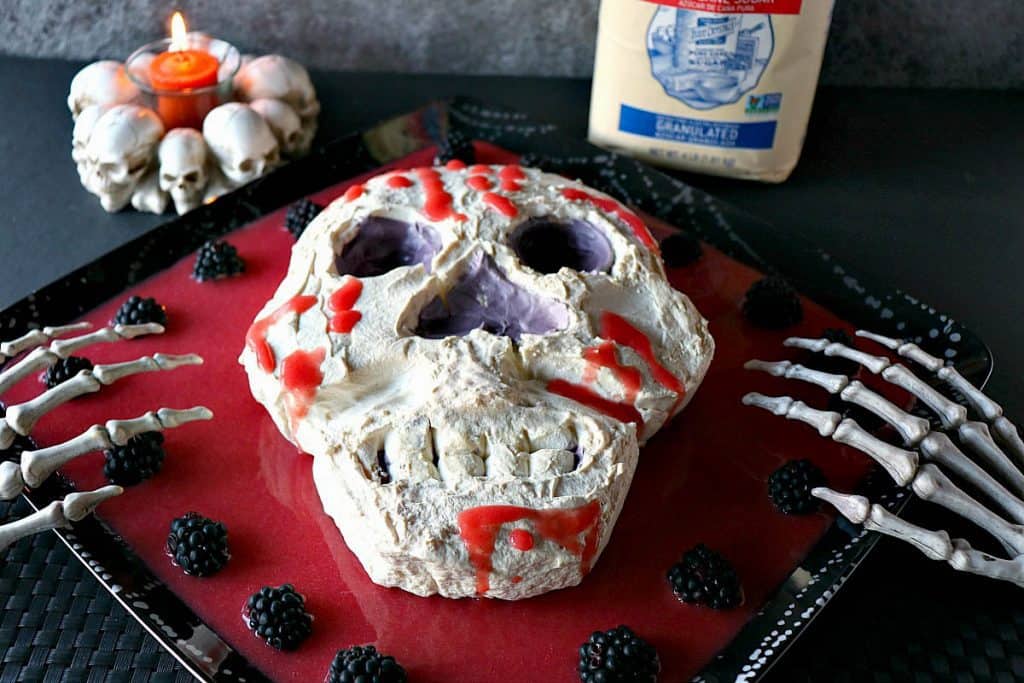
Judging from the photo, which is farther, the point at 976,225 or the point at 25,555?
the point at 976,225

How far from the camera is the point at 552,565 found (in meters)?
1.25

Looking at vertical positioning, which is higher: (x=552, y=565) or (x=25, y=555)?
(x=552, y=565)

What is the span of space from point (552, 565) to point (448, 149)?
3.21 feet

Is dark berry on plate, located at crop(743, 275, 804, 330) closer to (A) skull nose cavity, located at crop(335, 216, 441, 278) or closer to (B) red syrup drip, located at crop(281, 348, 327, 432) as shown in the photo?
(A) skull nose cavity, located at crop(335, 216, 441, 278)

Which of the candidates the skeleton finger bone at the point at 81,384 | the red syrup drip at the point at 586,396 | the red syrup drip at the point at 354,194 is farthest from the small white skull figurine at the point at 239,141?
the red syrup drip at the point at 586,396

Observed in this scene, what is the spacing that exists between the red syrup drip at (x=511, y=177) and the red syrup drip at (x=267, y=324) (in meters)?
0.38

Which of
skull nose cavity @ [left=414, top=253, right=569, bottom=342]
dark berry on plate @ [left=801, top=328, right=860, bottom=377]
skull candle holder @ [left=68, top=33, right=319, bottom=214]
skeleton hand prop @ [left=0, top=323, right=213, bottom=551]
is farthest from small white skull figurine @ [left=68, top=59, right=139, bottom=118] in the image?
dark berry on plate @ [left=801, top=328, right=860, bottom=377]

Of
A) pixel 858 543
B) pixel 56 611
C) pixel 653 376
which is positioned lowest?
pixel 56 611

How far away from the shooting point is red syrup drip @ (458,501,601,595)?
4.01ft

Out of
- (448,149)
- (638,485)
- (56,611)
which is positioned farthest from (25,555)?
(448,149)

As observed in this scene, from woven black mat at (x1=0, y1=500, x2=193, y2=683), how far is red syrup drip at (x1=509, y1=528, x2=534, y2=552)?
17.2 inches

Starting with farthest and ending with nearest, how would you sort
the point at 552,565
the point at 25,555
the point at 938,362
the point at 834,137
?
the point at 834,137
the point at 938,362
the point at 25,555
the point at 552,565

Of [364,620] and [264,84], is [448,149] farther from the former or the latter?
[364,620]

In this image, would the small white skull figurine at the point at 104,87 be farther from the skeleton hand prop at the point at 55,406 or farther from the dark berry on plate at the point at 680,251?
the dark berry on plate at the point at 680,251
